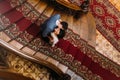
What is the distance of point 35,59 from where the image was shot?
3891 millimetres

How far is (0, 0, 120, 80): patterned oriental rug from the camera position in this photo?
431 cm

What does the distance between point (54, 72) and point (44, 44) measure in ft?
2.04

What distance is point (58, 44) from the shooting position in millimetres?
5039

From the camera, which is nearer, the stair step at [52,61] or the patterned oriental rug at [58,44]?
the patterned oriental rug at [58,44]

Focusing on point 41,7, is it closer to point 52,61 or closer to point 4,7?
point 4,7

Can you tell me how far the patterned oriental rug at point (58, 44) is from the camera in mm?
4307

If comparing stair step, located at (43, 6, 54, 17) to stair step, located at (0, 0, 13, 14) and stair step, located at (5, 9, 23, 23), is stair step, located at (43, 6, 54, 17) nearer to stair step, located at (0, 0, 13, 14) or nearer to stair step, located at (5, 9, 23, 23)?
stair step, located at (5, 9, 23, 23)

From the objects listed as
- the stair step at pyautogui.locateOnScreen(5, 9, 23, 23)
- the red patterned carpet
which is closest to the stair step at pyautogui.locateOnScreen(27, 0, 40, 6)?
the stair step at pyautogui.locateOnScreen(5, 9, 23, 23)

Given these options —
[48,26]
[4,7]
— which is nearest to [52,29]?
[48,26]

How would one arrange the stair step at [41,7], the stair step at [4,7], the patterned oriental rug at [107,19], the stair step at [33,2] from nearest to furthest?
the stair step at [4,7] < the stair step at [33,2] < the stair step at [41,7] < the patterned oriental rug at [107,19]

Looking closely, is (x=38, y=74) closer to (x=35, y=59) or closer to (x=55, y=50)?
(x=35, y=59)

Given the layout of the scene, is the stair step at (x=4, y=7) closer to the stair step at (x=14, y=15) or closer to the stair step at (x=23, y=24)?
the stair step at (x=14, y=15)

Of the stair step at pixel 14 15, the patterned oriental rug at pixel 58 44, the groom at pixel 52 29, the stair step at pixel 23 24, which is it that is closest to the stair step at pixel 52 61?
the patterned oriental rug at pixel 58 44

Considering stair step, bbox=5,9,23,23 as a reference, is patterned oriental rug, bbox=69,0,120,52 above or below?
below
